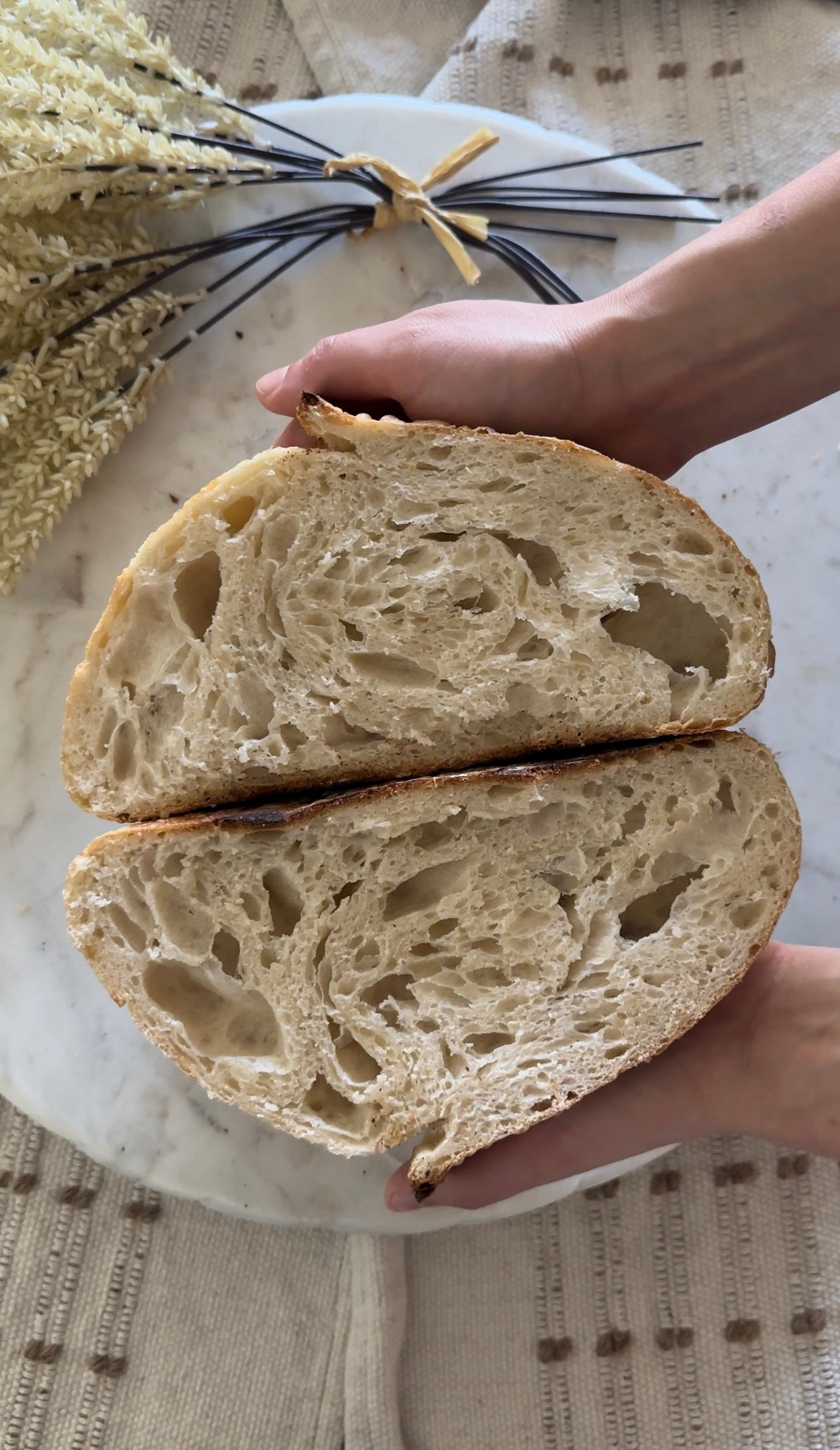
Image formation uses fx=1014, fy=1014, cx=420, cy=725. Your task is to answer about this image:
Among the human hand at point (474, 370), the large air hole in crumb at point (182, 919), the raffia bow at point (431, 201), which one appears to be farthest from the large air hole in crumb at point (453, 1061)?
the raffia bow at point (431, 201)

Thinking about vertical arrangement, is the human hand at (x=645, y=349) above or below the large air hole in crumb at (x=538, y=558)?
above

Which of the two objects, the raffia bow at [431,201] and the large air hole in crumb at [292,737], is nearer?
the large air hole in crumb at [292,737]

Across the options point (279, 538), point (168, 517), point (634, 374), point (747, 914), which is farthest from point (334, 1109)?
point (634, 374)

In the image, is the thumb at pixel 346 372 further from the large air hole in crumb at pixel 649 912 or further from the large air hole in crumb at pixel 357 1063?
the large air hole in crumb at pixel 357 1063

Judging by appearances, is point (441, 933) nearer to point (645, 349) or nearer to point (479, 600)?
point (479, 600)

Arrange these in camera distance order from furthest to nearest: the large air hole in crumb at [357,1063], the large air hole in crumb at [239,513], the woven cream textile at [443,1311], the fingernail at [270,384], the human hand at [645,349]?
the woven cream textile at [443,1311]
the fingernail at [270,384]
the human hand at [645,349]
the large air hole in crumb at [357,1063]
the large air hole in crumb at [239,513]

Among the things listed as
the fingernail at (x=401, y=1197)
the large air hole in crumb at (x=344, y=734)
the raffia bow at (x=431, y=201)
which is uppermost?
the raffia bow at (x=431, y=201)

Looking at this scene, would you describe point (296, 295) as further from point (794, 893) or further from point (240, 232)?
point (794, 893)

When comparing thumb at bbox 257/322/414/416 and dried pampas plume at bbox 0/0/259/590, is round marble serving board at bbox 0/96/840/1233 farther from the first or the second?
thumb at bbox 257/322/414/416
